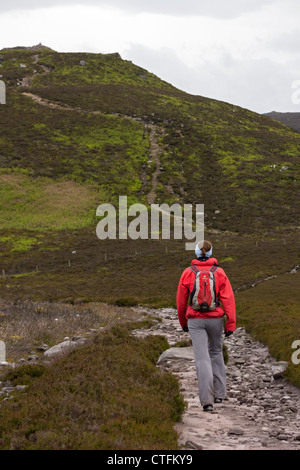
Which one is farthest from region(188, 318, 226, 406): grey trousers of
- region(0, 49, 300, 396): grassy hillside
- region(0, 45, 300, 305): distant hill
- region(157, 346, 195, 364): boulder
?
region(0, 45, 300, 305): distant hill

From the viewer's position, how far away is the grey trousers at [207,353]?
902 centimetres

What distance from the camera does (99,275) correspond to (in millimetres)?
45031

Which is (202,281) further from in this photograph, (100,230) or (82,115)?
(82,115)

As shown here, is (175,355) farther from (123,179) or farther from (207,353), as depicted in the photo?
(123,179)

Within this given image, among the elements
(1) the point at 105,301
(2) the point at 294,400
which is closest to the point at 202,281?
(2) the point at 294,400

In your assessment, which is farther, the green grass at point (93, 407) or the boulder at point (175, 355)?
the boulder at point (175, 355)

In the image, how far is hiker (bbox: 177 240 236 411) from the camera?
9.02 meters

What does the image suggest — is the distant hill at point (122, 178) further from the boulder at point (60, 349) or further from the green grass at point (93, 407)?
the green grass at point (93, 407)

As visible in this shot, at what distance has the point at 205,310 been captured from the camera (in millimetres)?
9062

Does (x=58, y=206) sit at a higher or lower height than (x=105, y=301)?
higher

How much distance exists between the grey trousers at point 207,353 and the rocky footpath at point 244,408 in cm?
46

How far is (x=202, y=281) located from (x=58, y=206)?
63.4 metres

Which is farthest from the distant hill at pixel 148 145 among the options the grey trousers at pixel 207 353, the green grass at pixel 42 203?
the grey trousers at pixel 207 353

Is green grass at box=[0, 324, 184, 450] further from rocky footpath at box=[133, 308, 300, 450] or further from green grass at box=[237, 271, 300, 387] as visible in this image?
green grass at box=[237, 271, 300, 387]
